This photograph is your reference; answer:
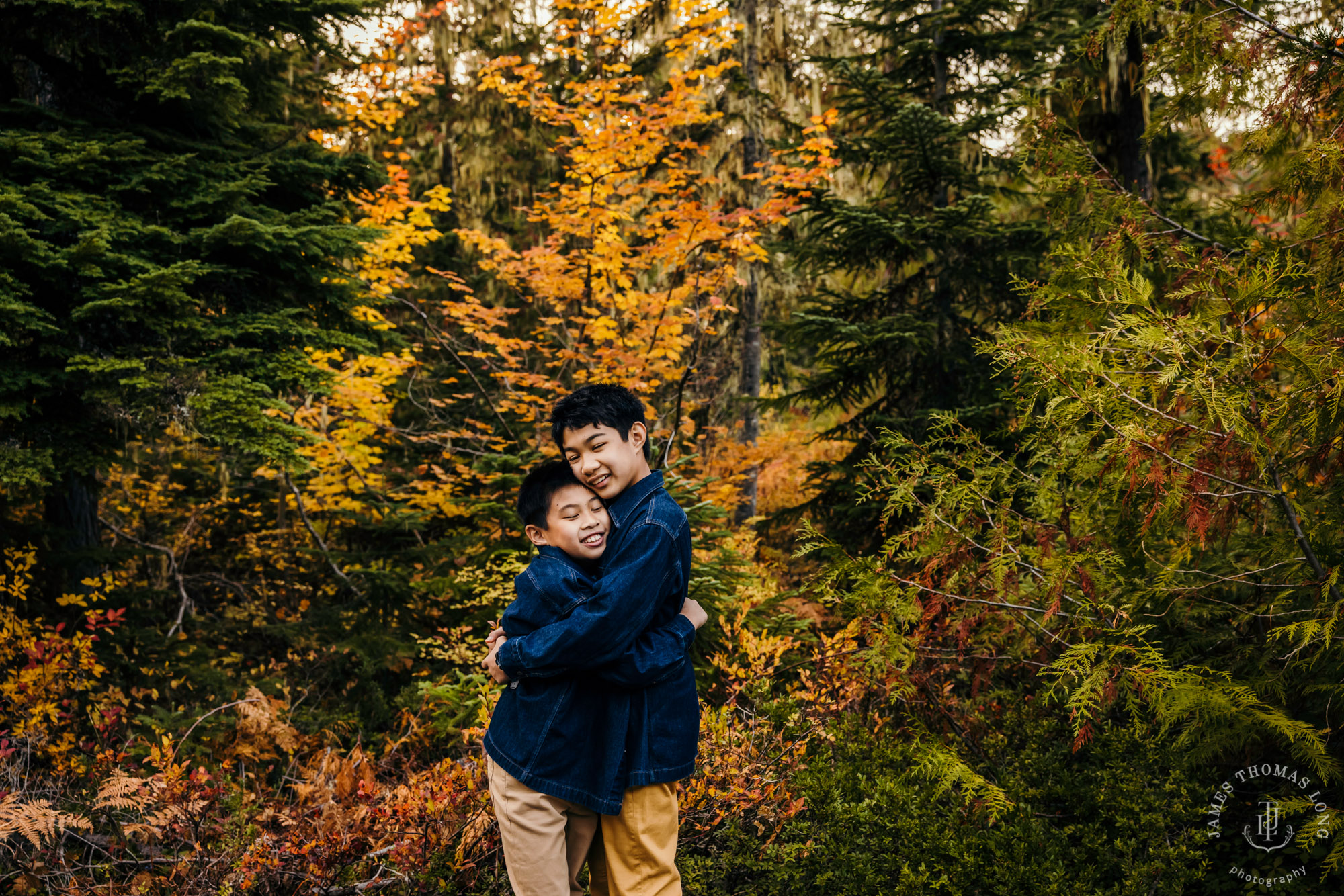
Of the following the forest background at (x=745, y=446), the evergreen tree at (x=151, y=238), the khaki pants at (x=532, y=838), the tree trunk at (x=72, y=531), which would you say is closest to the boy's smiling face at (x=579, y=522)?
the khaki pants at (x=532, y=838)

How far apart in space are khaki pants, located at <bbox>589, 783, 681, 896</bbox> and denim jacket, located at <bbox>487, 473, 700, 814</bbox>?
0.07 metres

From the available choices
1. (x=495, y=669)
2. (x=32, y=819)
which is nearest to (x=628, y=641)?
(x=495, y=669)

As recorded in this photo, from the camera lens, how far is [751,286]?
36.0ft

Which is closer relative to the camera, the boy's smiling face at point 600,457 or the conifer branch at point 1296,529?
the boy's smiling face at point 600,457

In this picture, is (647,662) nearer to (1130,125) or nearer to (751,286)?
(1130,125)

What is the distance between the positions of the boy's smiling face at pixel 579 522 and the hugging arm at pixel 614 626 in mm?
120

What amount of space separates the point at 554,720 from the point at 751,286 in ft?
30.6

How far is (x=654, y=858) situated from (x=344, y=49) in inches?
300

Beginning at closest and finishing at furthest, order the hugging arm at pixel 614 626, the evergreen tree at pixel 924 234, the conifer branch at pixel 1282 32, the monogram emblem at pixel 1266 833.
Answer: the hugging arm at pixel 614 626, the conifer branch at pixel 1282 32, the monogram emblem at pixel 1266 833, the evergreen tree at pixel 924 234

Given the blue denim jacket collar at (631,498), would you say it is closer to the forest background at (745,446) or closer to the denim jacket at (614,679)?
the denim jacket at (614,679)

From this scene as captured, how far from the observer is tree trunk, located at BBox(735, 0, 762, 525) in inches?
411

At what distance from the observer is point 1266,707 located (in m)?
2.78

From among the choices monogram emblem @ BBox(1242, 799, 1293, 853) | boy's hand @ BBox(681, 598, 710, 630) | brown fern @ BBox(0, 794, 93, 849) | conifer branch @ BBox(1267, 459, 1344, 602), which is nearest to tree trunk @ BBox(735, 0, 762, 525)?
monogram emblem @ BBox(1242, 799, 1293, 853)

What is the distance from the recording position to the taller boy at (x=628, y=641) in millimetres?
2113
